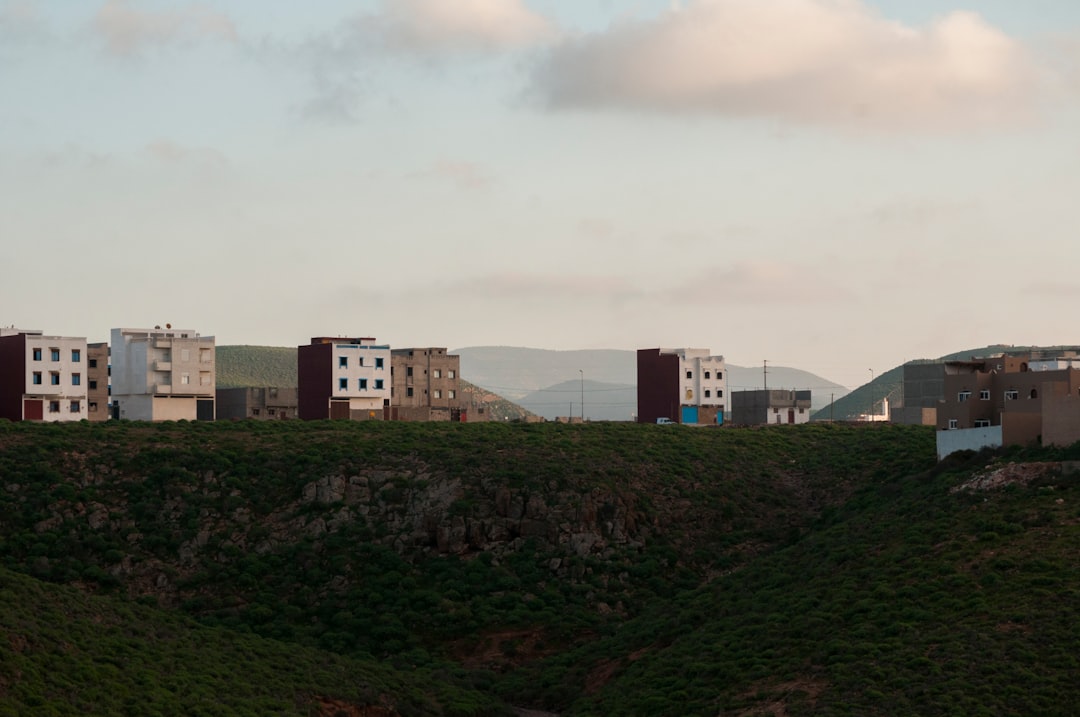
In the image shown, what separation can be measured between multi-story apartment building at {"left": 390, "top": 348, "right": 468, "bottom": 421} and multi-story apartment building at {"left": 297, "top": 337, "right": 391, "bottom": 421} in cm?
747

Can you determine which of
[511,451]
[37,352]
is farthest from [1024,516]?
[37,352]

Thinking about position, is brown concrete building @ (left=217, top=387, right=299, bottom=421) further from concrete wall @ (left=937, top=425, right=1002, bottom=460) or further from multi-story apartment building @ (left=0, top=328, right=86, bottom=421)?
concrete wall @ (left=937, top=425, right=1002, bottom=460)

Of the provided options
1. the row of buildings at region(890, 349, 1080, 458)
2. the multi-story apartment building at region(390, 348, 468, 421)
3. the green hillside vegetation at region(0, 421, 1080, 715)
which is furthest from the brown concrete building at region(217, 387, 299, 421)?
the row of buildings at region(890, 349, 1080, 458)

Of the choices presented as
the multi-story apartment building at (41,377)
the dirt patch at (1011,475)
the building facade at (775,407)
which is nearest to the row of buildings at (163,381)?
the multi-story apartment building at (41,377)

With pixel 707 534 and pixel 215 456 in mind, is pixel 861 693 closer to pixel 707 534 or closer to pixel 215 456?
pixel 707 534

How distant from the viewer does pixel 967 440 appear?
277 feet

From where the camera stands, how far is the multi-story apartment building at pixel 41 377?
131 meters

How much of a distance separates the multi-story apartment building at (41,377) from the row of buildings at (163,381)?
0.09 metres

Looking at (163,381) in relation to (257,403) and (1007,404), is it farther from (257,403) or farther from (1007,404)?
(1007,404)

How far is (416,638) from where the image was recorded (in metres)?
75.2

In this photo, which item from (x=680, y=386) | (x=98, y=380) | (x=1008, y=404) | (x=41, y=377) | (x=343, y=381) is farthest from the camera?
(x=680, y=386)

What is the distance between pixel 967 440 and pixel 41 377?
288ft

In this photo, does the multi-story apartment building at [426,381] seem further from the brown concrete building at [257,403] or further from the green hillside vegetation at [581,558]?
the green hillside vegetation at [581,558]

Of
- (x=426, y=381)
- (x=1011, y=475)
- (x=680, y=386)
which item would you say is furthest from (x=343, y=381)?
(x=1011, y=475)
